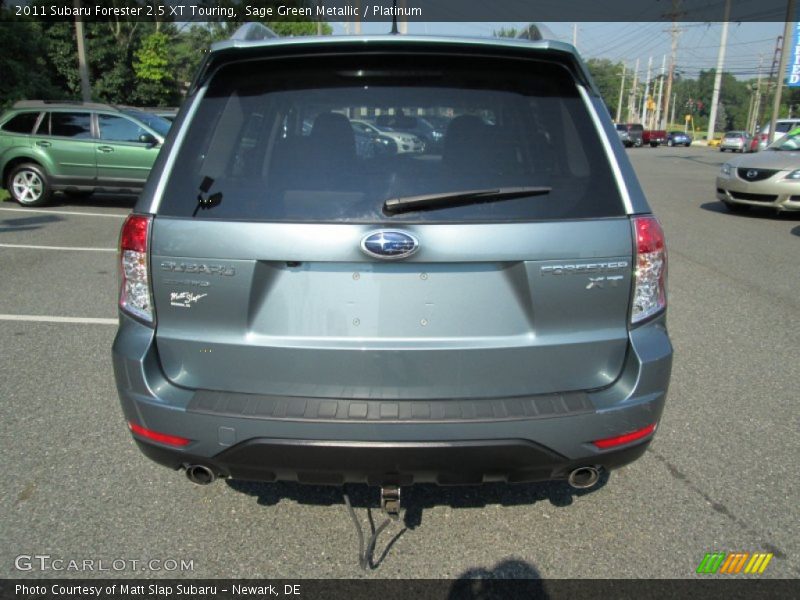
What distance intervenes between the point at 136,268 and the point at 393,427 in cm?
106

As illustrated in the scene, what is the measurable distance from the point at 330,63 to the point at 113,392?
272 cm

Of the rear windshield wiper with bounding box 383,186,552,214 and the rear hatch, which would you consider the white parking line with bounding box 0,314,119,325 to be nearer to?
the rear hatch

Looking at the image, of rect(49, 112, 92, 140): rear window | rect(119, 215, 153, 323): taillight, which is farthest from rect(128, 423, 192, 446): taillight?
rect(49, 112, 92, 140): rear window

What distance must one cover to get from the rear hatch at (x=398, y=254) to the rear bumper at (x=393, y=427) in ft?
0.19

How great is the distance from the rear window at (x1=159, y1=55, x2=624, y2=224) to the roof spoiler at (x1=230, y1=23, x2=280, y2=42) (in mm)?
122

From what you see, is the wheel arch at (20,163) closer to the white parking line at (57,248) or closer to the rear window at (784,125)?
the white parking line at (57,248)

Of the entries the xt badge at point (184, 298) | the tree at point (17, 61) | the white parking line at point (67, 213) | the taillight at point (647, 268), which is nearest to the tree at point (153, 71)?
the tree at point (17, 61)

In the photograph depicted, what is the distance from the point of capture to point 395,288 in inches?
83.2

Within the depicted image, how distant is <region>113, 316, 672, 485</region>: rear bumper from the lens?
2.09m

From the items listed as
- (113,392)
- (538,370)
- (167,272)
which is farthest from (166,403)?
(113,392)

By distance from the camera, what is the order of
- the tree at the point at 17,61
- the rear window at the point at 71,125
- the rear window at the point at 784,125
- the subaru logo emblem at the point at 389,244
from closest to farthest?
the subaru logo emblem at the point at 389,244
the rear window at the point at 71,125
the tree at the point at 17,61
the rear window at the point at 784,125

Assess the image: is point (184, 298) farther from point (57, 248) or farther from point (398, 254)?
point (57, 248)

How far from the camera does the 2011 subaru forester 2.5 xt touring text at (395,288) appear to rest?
2096 mm

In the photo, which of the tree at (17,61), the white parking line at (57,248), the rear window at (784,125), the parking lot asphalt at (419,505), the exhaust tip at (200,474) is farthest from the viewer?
the rear window at (784,125)
